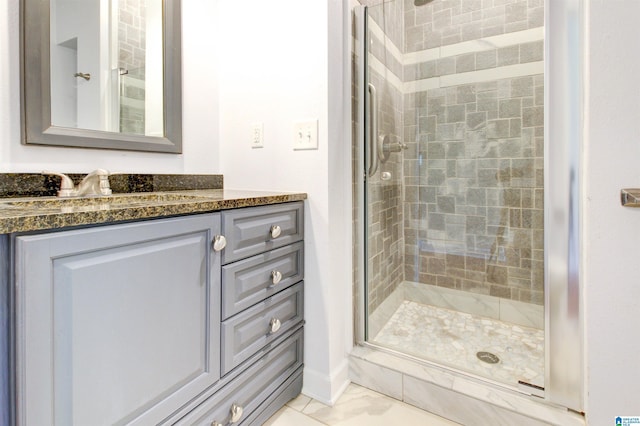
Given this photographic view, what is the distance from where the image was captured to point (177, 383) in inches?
33.1

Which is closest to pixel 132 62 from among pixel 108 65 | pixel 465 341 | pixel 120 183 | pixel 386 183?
pixel 108 65

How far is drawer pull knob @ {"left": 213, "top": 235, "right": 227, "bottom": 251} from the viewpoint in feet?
2.99

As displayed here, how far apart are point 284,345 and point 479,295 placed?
1.26 m

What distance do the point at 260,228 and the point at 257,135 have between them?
0.58 meters

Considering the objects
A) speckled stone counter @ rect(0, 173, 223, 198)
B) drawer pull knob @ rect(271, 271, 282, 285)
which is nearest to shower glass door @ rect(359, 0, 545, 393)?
drawer pull knob @ rect(271, 271, 282, 285)

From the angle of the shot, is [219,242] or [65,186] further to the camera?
[65,186]

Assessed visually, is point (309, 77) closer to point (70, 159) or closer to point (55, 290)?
point (70, 159)

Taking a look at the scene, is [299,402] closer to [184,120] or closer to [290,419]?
[290,419]

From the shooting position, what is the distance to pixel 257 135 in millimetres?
1471

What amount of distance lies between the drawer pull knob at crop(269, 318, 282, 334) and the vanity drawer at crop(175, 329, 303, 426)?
84 mm

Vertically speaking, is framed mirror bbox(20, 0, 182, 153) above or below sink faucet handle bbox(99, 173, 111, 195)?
above

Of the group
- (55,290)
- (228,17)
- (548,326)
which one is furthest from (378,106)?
(55,290)

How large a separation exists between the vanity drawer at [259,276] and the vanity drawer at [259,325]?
3 cm

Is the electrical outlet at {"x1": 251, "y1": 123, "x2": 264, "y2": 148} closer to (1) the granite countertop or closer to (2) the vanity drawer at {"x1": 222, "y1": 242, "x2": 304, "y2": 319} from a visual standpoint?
(1) the granite countertop
